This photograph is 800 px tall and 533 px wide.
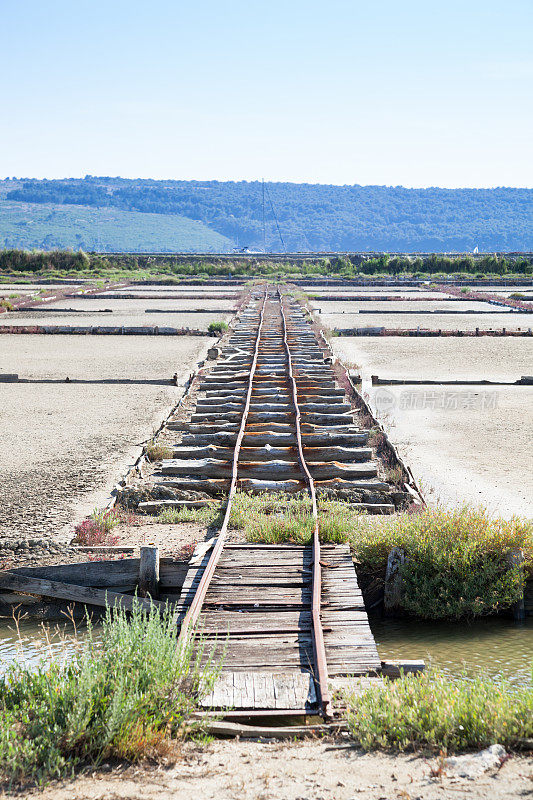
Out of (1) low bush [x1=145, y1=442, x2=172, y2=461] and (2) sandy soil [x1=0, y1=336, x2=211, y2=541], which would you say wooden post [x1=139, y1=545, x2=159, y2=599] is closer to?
(2) sandy soil [x1=0, y1=336, x2=211, y2=541]

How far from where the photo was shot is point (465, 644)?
6734 millimetres

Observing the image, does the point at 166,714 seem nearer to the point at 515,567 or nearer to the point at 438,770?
the point at 438,770

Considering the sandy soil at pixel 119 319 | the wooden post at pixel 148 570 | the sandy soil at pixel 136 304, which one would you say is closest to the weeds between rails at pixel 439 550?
the wooden post at pixel 148 570

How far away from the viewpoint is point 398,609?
7336 millimetres

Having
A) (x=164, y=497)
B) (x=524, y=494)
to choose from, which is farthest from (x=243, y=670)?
(x=524, y=494)

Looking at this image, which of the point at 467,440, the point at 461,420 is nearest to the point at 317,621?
the point at 467,440

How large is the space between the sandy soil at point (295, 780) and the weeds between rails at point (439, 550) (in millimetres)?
2994

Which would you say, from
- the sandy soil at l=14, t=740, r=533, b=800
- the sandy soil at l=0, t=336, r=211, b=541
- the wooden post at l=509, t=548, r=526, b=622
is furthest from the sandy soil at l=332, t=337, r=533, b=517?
the sandy soil at l=14, t=740, r=533, b=800

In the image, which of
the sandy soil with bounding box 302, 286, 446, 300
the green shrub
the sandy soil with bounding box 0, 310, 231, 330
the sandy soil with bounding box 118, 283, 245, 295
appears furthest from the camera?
the sandy soil with bounding box 118, 283, 245, 295

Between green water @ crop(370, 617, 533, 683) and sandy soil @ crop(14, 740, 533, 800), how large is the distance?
73.1 inches

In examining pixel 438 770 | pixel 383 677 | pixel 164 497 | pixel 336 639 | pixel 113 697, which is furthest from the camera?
pixel 164 497

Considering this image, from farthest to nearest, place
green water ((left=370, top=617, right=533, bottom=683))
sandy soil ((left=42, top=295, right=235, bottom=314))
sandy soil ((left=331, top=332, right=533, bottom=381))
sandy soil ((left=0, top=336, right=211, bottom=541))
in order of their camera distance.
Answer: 1. sandy soil ((left=42, top=295, right=235, bottom=314))
2. sandy soil ((left=331, top=332, right=533, bottom=381))
3. sandy soil ((left=0, top=336, right=211, bottom=541))
4. green water ((left=370, top=617, right=533, bottom=683))

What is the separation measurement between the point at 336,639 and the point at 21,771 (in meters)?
2.43

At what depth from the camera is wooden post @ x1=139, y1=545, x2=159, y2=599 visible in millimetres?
7281
